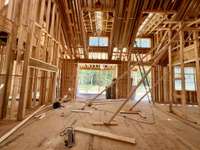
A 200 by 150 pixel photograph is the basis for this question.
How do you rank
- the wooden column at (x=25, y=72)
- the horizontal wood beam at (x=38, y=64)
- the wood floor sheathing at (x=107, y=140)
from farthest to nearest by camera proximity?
the horizontal wood beam at (x=38, y=64), the wooden column at (x=25, y=72), the wood floor sheathing at (x=107, y=140)

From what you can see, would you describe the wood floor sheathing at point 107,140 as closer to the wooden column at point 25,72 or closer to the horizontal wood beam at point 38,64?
the wooden column at point 25,72

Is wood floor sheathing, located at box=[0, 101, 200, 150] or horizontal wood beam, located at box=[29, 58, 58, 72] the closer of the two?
wood floor sheathing, located at box=[0, 101, 200, 150]

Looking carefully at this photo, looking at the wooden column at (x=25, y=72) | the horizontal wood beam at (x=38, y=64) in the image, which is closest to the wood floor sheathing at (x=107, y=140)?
the wooden column at (x=25, y=72)

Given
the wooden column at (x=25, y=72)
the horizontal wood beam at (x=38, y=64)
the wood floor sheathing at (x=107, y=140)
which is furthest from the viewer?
the horizontal wood beam at (x=38, y=64)

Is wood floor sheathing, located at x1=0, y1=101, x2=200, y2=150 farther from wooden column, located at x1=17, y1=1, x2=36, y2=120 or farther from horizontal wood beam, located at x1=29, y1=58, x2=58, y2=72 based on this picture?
horizontal wood beam, located at x1=29, y1=58, x2=58, y2=72

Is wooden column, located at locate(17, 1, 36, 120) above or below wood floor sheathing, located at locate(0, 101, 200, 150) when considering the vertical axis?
above

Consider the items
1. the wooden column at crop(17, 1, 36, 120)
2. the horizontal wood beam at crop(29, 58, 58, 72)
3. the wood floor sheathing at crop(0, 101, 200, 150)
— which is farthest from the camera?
the horizontal wood beam at crop(29, 58, 58, 72)

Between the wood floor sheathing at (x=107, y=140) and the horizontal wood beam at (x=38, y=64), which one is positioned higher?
the horizontal wood beam at (x=38, y=64)

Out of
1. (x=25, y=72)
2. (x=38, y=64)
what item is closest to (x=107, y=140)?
(x=25, y=72)

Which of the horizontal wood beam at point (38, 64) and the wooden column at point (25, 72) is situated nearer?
the wooden column at point (25, 72)

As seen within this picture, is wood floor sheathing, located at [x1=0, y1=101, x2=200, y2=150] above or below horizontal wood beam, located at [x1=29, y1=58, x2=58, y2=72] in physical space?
below

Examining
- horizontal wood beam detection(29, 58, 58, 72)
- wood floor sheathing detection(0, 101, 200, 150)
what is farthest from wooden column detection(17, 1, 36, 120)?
wood floor sheathing detection(0, 101, 200, 150)

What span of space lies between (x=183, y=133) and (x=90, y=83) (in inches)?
630

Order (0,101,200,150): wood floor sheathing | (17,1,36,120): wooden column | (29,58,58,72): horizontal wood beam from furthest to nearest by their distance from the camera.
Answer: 1. (29,58,58,72): horizontal wood beam
2. (17,1,36,120): wooden column
3. (0,101,200,150): wood floor sheathing
